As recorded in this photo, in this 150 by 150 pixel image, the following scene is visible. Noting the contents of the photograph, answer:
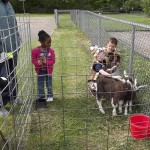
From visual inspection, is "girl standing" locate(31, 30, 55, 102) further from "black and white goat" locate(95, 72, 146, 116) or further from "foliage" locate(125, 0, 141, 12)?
"foliage" locate(125, 0, 141, 12)

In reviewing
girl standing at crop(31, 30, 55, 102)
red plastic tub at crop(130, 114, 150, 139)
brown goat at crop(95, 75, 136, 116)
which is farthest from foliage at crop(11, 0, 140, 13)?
red plastic tub at crop(130, 114, 150, 139)

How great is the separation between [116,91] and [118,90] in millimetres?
31

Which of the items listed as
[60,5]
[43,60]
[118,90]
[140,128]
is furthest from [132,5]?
[140,128]

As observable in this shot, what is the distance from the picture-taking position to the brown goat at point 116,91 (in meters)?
4.15

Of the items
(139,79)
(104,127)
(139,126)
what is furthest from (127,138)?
(139,79)

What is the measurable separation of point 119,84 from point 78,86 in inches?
64.0

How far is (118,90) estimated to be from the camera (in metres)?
4.20

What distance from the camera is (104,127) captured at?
3.95m

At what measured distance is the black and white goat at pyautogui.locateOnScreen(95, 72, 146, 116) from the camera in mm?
4148

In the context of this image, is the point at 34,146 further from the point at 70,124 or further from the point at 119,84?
the point at 119,84

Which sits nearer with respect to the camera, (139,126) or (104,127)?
(139,126)

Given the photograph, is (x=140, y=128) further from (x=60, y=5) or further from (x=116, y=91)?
(x=60, y=5)

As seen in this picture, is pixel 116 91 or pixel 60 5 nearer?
pixel 116 91

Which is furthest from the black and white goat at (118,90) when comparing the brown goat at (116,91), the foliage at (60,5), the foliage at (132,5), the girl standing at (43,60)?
the foliage at (60,5)
